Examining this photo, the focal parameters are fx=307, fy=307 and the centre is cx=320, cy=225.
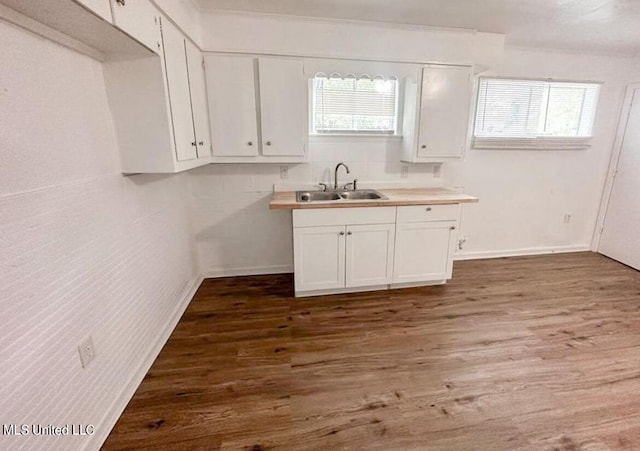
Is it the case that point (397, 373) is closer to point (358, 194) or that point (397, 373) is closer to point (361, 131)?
point (358, 194)

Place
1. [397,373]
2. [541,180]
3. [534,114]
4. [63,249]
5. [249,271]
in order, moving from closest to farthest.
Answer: [63,249]
[397,373]
[249,271]
[534,114]
[541,180]

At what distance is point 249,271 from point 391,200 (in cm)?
169

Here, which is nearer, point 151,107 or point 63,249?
point 63,249

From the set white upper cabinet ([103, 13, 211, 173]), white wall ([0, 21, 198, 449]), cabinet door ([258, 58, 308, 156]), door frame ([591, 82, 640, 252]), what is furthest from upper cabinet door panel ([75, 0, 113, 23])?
door frame ([591, 82, 640, 252])

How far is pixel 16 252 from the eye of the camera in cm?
111

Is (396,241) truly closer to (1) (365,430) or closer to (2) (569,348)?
(2) (569,348)

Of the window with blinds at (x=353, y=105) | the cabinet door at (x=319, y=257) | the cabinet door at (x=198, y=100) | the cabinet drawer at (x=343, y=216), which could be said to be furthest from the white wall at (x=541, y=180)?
the cabinet door at (x=198, y=100)

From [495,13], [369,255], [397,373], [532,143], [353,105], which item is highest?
[495,13]

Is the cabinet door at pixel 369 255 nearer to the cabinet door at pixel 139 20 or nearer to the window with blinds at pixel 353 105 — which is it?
the window with blinds at pixel 353 105

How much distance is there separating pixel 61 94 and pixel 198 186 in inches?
68.1

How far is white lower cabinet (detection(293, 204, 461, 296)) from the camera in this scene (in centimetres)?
273

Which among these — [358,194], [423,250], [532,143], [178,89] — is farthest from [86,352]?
[532,143]

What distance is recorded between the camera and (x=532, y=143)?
3596 mm

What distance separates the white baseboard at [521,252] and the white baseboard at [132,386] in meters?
3.11
